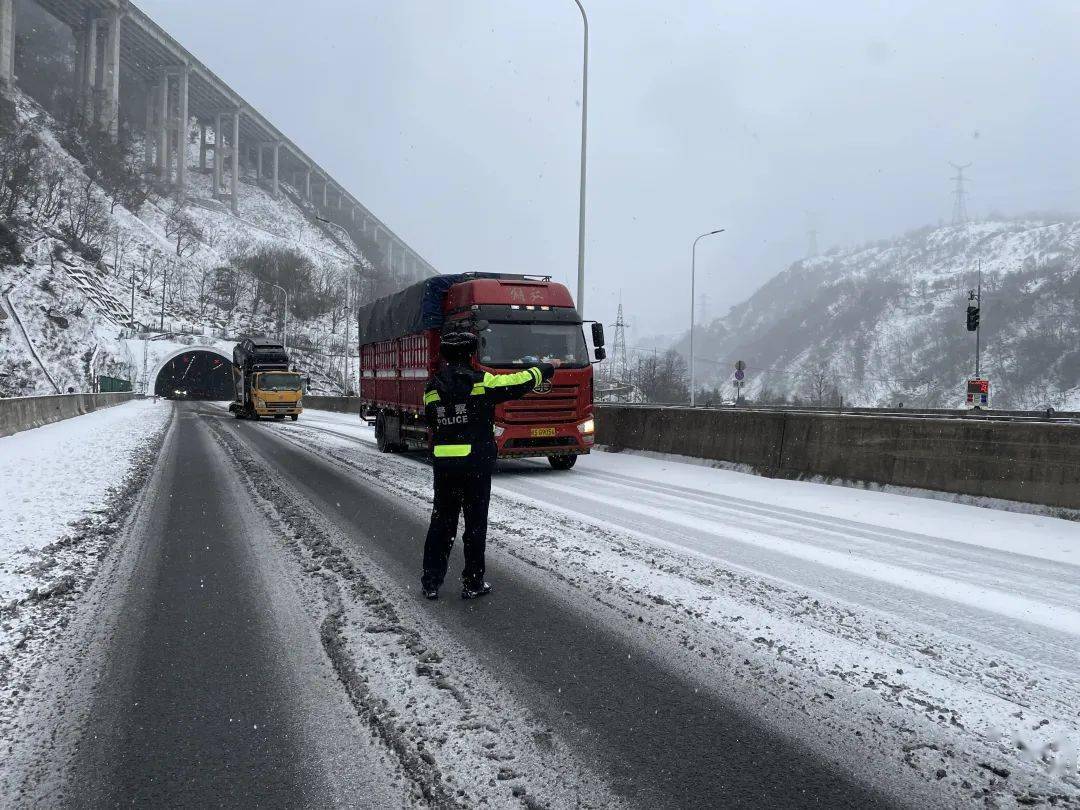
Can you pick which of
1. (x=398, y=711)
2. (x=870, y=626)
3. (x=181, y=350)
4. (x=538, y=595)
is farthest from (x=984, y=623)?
(x=181, y=350)

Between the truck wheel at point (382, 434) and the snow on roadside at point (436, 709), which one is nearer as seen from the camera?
the snow on roadside at point (436, 709)

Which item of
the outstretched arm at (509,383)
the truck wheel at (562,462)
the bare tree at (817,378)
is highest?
the bare tree at (817,378)

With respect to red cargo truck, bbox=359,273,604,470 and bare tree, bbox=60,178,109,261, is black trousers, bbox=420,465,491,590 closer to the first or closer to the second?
red cargo truck, bbox=359,273,604,470

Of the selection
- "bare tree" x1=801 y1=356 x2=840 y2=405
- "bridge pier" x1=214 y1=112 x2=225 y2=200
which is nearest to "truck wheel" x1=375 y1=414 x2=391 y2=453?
"bridge pier" x1=214 y1=112 x2=225 y2=200

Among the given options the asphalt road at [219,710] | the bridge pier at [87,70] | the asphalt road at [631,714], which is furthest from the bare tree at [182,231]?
the asphalt road at [631,714]

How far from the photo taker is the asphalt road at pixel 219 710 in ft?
8.88

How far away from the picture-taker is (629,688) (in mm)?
3646

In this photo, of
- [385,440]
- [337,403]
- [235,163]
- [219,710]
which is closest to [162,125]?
[235,163]

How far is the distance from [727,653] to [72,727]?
123 inches

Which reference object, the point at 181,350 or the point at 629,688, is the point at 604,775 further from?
the point at 181,350

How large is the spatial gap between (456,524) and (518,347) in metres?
7.29

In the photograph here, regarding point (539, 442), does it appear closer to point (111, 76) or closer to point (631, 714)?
point (631, 714)

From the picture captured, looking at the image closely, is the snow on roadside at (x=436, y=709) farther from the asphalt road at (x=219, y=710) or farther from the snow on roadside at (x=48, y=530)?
the snow on roadside at (x=48, y=530)

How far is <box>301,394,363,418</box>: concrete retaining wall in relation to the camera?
44894 millimetres
